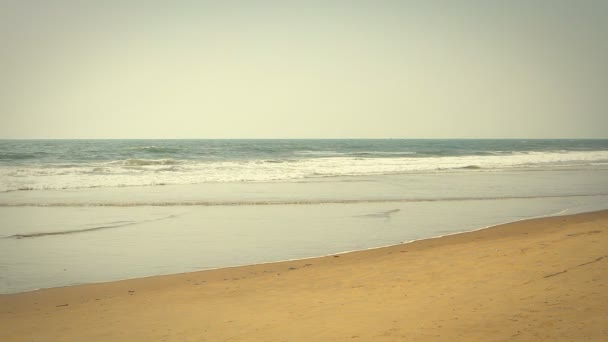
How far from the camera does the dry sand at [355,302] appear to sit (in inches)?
180

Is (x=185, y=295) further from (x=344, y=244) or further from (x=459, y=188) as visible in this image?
(x=459, y=188)

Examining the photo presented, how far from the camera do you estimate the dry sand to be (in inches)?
180

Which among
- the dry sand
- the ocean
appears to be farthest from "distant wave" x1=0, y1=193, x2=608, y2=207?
the dry sand

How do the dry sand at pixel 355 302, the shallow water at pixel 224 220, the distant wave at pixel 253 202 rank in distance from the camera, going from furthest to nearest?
the distant wave at pixel 253 202
the shallow water at pixel 224 220
the dry sand at pixel 355 302

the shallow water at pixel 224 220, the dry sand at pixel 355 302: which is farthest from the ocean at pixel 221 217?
the dry sand at pixel 355 302

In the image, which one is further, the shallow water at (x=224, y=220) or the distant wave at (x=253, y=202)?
the distant wave at (x=253, y=202)

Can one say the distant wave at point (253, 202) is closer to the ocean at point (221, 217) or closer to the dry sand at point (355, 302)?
the ocean at point (221, 217)

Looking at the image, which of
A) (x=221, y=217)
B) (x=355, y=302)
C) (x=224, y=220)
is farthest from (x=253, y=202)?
(x=355, y=302)

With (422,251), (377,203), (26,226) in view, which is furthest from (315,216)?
(26,226)

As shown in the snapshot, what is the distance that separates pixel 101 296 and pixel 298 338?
9.46 ft

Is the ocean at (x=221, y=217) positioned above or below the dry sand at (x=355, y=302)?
below

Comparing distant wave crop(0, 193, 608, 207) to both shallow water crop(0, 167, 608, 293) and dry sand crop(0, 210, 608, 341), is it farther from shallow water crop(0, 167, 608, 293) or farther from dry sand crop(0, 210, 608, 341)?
dry sand crop(0, 210, 608, 341)

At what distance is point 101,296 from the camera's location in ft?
19.9

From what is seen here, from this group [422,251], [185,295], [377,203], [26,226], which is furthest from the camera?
[377,203]
